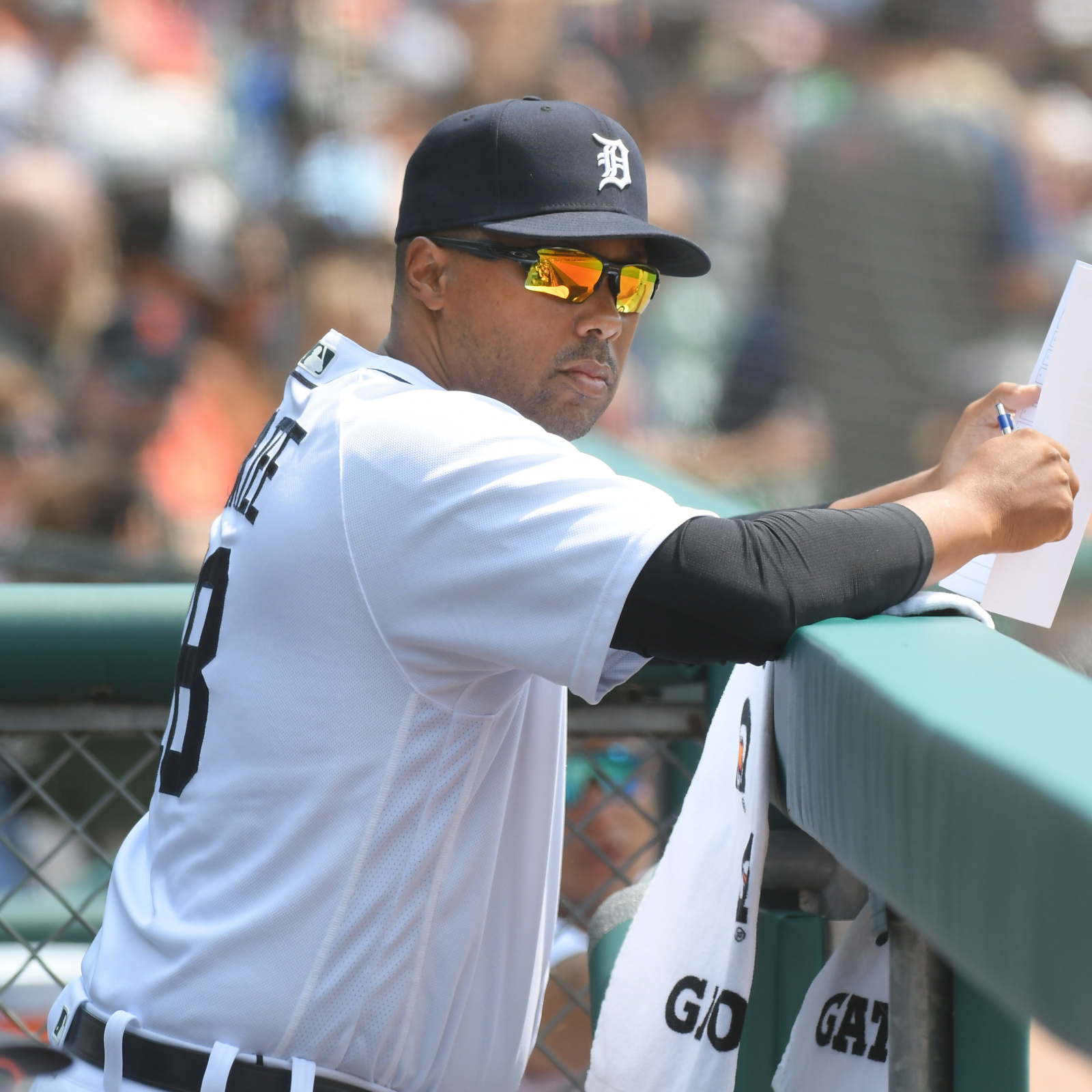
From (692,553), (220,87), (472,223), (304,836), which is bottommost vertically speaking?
(304,836)

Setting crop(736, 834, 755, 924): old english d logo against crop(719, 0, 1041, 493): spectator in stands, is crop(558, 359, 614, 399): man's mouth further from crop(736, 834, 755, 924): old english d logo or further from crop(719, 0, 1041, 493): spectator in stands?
crop(719, 0, 1041, 493): spectator in stands

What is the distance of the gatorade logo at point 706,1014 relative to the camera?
3.46 ft

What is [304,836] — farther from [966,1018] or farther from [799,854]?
[966,1018]

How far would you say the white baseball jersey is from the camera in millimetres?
1085

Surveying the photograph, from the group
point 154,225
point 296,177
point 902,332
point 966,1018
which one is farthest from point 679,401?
point 966,1018

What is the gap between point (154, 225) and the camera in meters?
3.77

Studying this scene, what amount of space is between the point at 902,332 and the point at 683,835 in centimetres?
Answer: 296

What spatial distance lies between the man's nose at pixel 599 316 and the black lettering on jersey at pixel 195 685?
17.1 inches

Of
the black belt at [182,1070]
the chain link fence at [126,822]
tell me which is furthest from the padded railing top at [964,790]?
the chain link fence at [126,822]

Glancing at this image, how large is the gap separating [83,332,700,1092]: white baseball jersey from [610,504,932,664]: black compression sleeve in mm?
23

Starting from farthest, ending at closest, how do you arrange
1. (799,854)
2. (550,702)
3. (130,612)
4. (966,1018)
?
(130,612) < (550,702) < (799,854) < (966,1018)

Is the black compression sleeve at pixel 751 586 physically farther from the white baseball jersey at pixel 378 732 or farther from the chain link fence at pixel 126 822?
the chain link fence at pixel 126 822

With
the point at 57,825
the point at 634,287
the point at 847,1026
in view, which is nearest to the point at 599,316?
the point at 634,287

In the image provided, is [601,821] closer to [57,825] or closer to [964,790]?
[57,825]
